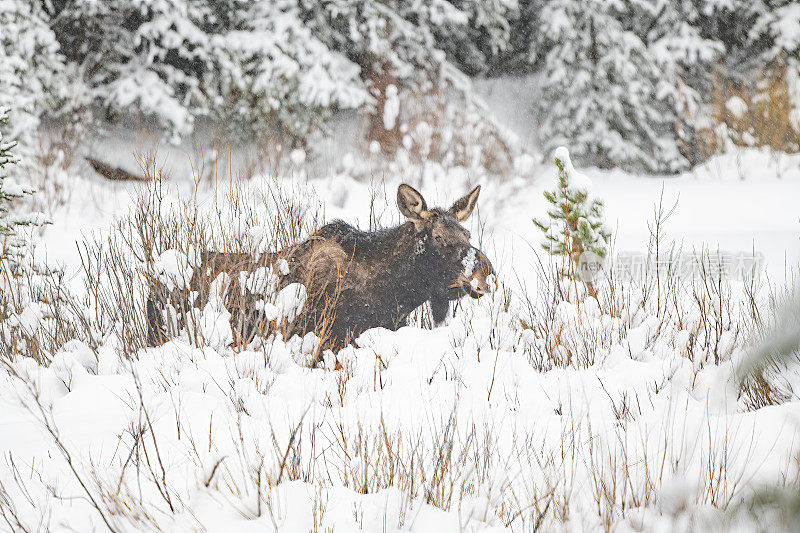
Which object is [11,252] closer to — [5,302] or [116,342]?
[5,302]

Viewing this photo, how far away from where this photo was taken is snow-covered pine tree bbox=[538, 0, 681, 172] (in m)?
11.0

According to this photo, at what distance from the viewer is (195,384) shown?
114 inches

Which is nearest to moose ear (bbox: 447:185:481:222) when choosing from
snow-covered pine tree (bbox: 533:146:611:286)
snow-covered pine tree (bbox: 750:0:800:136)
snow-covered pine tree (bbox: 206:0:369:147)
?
snow-covered pine tree (bbox: 533:146:611:286)

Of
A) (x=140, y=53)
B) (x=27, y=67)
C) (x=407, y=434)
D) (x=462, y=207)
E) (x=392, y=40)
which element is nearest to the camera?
(x=407, y=434)

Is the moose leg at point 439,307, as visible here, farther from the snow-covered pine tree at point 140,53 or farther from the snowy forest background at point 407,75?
the snow-covered pine tree at point 140,53

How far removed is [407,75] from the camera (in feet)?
37.2

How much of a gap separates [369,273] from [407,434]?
1.27 meters

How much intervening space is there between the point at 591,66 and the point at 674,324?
9.16 meters

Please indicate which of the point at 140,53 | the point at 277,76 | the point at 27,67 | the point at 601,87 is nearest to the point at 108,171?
the point at 27,67

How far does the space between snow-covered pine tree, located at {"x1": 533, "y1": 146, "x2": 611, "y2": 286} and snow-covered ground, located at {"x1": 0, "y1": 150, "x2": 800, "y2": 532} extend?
0.55 metres

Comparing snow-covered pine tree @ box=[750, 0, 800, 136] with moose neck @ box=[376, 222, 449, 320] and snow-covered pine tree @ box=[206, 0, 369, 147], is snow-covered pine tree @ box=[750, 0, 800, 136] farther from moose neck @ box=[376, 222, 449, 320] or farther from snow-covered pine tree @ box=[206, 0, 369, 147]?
moose neck @ box=[376, 222, 449, 320]

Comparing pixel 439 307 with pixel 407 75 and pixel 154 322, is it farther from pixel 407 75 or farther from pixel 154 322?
pixel 407 75

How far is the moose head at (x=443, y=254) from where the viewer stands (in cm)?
333

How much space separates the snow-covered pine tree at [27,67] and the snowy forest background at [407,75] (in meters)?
0.05
